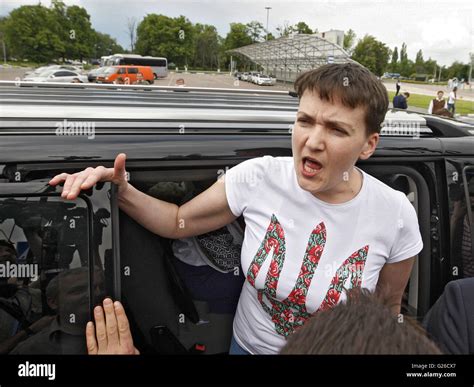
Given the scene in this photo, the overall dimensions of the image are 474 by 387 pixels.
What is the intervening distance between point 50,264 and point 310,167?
827 mm

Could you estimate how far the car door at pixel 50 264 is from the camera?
1.13 meters

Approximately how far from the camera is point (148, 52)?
340cm

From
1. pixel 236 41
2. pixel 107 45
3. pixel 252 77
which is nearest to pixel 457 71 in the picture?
pixel 236 41

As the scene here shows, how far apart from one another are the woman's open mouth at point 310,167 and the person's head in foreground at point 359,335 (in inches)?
21.2

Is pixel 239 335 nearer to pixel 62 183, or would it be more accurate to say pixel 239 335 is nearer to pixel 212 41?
pixel 62 183

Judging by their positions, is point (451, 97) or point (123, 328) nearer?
point (123, 328)

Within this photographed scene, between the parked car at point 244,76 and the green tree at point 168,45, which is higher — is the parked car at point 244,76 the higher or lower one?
the lower one

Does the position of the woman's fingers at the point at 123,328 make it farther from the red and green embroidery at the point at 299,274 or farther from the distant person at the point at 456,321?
the distant person at the point at 456,321

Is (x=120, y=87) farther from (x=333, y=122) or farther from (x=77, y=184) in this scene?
(x=333, y=122)

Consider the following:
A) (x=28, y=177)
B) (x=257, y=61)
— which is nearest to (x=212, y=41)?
(x=257, y=61)

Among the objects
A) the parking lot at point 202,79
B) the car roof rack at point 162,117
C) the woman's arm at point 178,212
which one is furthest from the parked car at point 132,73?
the woman's arm at point 178,212

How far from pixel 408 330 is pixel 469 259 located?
1.12 meters

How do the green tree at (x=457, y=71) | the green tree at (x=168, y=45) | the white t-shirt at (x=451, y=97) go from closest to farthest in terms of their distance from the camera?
the green tree at (x=168, y=45) < the green tree at (x=457, y=71) < the white t-shirt at (x=451, y=97)

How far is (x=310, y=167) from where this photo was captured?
1.29 m
